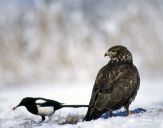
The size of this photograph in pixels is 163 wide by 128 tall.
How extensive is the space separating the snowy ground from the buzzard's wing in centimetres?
35

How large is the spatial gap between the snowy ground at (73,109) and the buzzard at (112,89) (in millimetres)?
348

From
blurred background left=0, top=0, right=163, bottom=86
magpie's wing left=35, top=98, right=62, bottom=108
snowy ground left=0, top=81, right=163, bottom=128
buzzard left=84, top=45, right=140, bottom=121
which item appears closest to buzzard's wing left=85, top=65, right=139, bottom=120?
buzzard left=84, top=45, right=140, bottom=121

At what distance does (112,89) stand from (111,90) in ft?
0.10

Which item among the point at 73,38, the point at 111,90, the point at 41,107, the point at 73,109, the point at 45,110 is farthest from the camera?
the point at 73,38

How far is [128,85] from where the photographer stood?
48.7 feet

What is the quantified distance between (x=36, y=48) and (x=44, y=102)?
45.9ft

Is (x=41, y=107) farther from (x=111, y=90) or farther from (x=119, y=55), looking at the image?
(x=111, y=90)

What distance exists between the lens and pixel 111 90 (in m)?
14.7

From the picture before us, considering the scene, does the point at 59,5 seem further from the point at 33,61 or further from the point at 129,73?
the point at 129,73

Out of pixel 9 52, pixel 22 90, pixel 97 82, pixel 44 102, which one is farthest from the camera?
pixel 9 52

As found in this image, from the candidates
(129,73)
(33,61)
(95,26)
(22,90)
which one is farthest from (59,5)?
(129,73)

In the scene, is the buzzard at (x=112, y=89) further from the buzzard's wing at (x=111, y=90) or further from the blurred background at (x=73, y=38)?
the blurred background at (x=73, y=38)

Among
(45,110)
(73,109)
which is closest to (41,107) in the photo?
(45,110)

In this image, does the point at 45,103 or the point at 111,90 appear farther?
the point at 45,103
